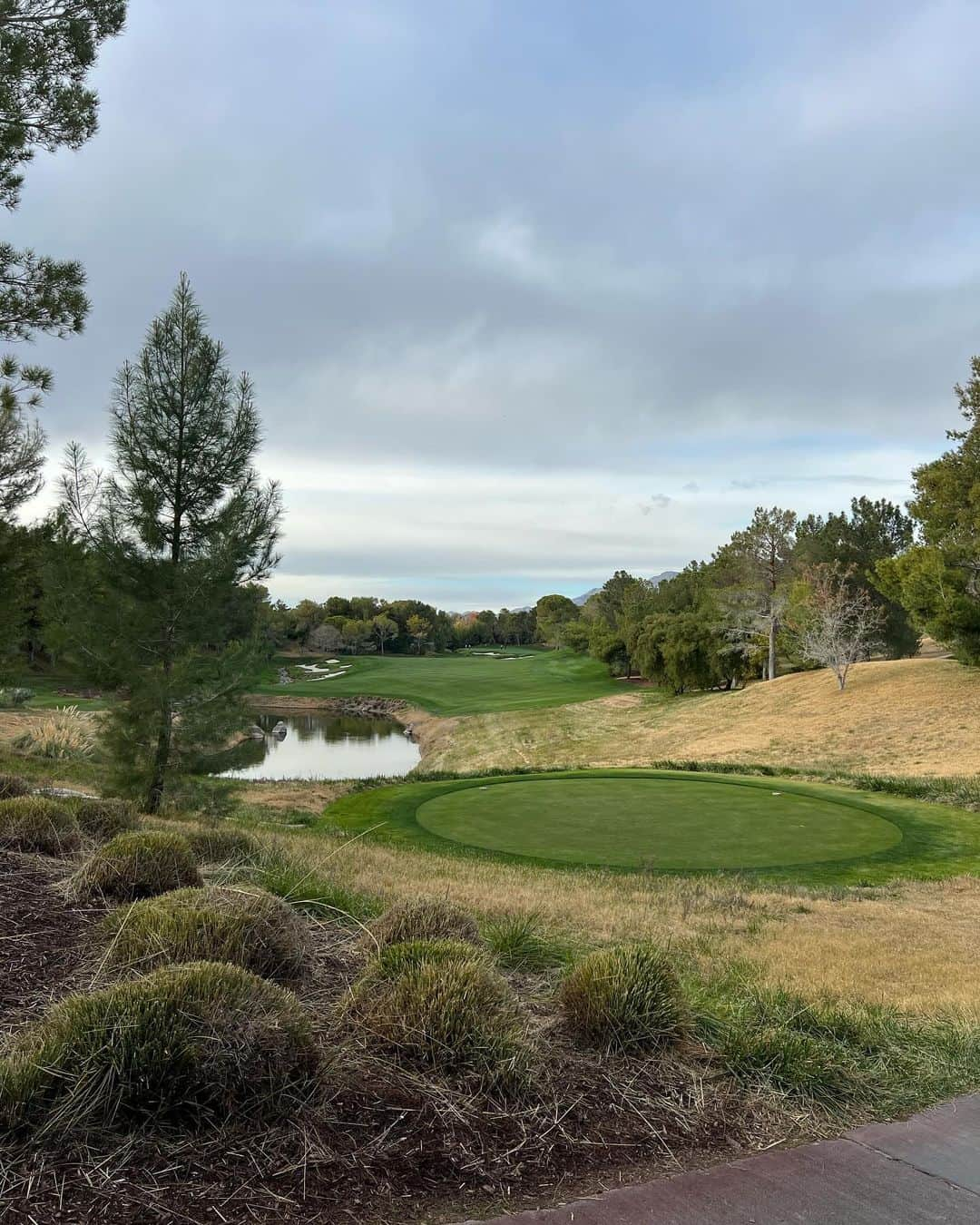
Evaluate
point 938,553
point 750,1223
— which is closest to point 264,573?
point 750,1223

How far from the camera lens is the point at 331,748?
4181cm

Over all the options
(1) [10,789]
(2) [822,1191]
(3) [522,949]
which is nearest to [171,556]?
(1) [10,789]

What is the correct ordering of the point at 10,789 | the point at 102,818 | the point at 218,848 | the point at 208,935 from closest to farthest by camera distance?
the point at 208,935, the point at 218,848, the point at 102,818, the point at 10,789

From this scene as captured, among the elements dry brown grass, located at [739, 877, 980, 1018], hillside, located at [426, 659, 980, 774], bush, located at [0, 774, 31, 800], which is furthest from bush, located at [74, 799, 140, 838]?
hillside, located at [426, 659, 980, 774]

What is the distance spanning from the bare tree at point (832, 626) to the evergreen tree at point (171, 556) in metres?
28.2

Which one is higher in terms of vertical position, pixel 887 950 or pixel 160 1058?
pixel 160 1058

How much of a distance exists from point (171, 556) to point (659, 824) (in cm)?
903

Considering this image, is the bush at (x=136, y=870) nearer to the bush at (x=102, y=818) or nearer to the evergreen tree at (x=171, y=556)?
the bush at (x=102, y=818)

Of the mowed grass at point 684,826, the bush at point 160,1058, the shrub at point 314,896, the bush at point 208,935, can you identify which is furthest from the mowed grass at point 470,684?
the bush at point 160,1058

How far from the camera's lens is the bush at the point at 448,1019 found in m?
3.28

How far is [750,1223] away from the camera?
8.27 feet

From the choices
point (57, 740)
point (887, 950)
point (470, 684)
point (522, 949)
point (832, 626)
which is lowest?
point (887, 950)

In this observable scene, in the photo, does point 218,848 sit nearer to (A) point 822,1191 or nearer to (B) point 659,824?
(A) point 822,1191

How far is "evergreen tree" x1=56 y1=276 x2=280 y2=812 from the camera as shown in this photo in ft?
41.3
